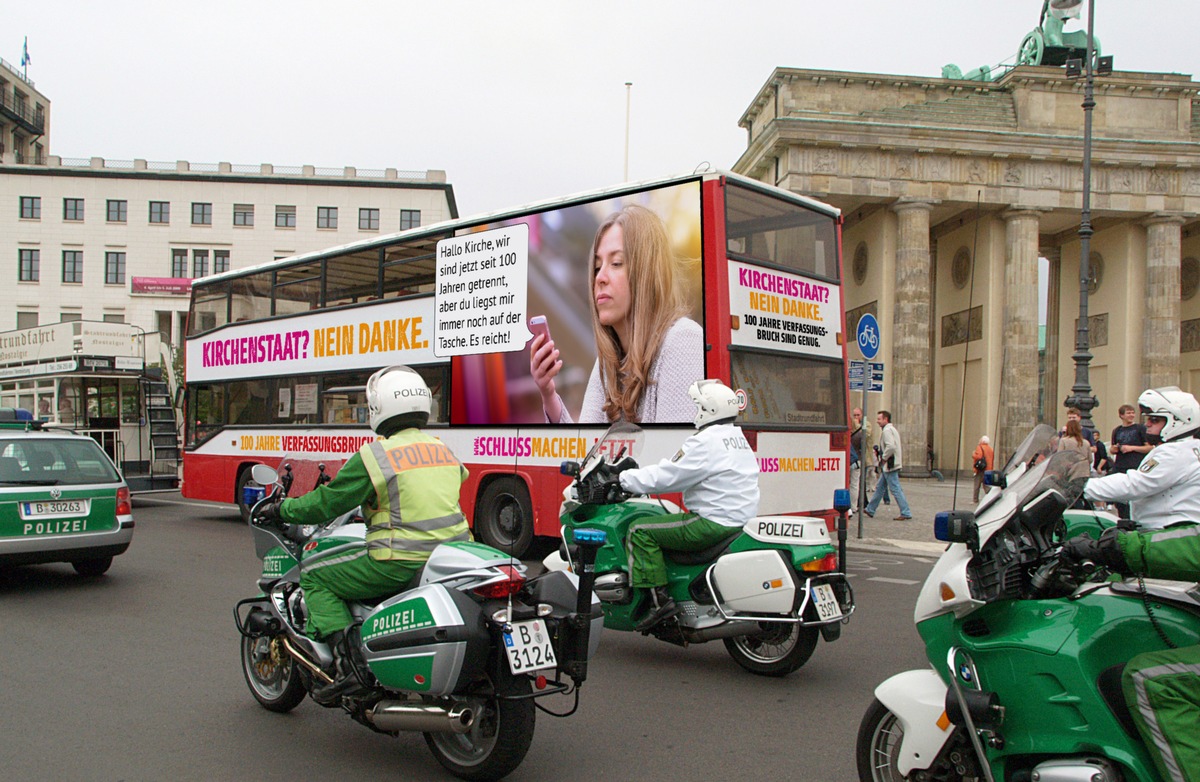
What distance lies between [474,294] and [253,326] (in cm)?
496

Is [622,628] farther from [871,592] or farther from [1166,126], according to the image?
[1166,126]

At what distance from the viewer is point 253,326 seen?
1475 cm

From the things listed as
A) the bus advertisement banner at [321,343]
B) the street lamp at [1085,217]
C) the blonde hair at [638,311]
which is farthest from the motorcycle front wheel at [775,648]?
the street lamp at [1085,217]

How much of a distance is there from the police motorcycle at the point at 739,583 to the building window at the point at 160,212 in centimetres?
6035

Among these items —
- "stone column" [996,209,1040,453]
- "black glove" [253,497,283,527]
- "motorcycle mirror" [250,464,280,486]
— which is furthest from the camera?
"stone column" [996,209,1040,453]

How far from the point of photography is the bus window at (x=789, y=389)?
9.25 meters

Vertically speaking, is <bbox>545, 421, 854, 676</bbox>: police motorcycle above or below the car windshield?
below

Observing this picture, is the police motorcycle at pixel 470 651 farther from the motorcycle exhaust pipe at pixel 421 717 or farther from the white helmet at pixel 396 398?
the white helmet at pixel 396 398

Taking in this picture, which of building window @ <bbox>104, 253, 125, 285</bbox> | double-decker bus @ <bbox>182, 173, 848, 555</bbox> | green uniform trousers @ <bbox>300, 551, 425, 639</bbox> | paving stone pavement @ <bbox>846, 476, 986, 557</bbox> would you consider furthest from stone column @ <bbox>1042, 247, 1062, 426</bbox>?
building window @ <bbox>104, 253, 125, 285</bbox>

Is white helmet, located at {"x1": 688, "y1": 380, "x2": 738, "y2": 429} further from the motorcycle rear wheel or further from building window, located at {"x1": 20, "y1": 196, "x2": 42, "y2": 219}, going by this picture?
building window, located at {"x1": 20, "y1": 196, "x2": 42, "y2": 219}

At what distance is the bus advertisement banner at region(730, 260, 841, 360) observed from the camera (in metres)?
9.26

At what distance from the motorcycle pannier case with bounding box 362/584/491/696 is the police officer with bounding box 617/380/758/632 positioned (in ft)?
6.69

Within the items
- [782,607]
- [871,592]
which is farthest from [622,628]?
[871,592]

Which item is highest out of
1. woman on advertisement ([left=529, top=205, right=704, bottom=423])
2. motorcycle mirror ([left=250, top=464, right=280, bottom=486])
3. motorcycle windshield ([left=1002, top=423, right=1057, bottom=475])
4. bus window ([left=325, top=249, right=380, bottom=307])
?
bus window ([left=325, top=249, right=380, bottom=307])
